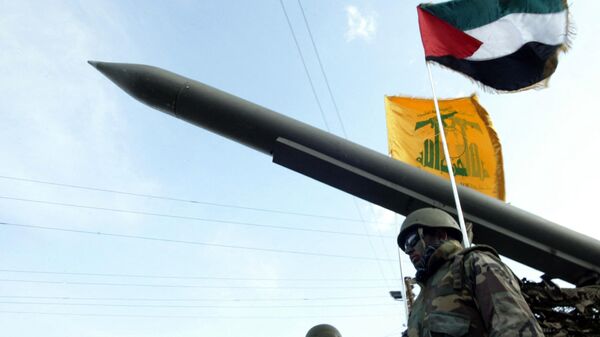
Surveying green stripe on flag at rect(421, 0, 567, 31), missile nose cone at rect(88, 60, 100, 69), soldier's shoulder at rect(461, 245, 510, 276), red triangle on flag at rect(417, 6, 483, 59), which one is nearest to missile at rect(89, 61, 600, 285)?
missile nose cone at rect(88, 60, 100, 69)

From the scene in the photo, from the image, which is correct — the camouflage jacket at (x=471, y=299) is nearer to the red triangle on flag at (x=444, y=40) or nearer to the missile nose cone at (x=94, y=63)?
the red triangle on flag at (x=444, y=40)

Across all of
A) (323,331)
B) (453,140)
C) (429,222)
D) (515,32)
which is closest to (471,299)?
(429,222)

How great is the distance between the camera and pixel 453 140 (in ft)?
21.2

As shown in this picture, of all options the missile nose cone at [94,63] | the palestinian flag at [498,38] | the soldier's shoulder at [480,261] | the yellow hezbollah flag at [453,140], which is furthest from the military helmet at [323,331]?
the missile nose cone at [94,63]

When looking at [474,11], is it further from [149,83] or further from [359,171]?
[149,83]

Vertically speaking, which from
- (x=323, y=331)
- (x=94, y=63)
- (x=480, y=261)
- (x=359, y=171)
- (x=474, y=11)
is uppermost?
(x=474, y=11)

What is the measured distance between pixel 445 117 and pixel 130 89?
13.9 feet

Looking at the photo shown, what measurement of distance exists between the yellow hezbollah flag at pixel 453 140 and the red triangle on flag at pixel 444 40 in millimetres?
703

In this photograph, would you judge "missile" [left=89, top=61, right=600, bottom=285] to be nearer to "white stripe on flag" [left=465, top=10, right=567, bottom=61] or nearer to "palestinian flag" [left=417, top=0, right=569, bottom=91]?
"palestinian flag" [left=417, top=0, right=569, bottom=91]

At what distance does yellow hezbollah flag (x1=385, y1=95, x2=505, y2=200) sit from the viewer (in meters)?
6.26

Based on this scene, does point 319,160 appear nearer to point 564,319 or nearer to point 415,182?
point 415,182

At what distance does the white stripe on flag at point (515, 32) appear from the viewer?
618cm

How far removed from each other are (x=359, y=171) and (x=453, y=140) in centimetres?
196

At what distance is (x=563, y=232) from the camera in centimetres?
546
